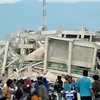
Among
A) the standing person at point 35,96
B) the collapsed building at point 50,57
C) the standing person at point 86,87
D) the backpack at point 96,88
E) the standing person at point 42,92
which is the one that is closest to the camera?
the standing person at point 86,87

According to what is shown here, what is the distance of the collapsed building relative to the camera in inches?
1099

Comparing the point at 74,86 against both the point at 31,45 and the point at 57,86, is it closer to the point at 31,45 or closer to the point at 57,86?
the point at 57,86

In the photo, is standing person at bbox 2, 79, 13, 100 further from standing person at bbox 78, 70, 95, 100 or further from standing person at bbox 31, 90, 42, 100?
standing person at bbox 78, 70, 95, 100

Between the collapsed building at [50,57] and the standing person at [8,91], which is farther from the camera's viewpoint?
the collapsed building at [50,57]

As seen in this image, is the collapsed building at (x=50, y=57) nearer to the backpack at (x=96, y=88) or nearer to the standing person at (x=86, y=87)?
the backpack at (x=96, y=88)

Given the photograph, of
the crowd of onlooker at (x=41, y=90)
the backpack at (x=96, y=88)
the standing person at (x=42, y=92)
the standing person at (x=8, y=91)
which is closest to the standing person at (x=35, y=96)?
the crowd of onlooker at (x=41, y=90)

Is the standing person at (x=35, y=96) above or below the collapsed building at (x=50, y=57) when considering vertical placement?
above

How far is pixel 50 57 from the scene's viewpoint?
2922cm

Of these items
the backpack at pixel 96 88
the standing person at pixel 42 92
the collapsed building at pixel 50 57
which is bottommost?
the collapsed building at pixel 50 57

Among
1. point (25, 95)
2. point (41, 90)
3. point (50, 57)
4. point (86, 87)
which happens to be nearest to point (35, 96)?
point (41, 90)

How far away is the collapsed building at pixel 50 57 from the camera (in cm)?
2791

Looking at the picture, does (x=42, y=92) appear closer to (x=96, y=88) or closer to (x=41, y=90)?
(x=41, y=90)

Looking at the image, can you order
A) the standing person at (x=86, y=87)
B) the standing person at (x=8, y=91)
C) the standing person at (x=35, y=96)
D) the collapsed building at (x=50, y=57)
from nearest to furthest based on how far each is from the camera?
the standing person at (x=86, y=87)
the standing person at (x=35, y=96)
the standing person at (x=8, y=91)
the collapsed building at (x=50, y=57)

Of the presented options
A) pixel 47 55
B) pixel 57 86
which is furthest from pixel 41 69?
pixel 57 86
